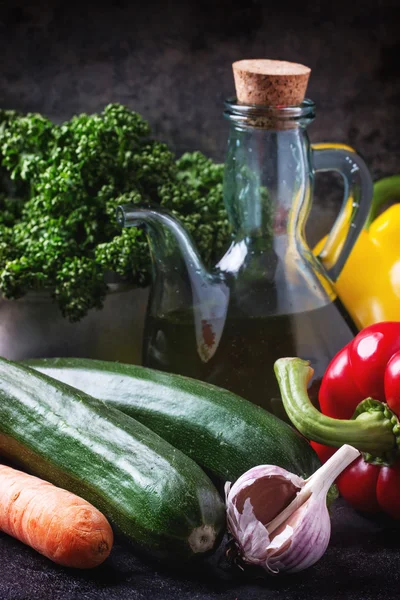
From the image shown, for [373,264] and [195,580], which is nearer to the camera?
[195,580]

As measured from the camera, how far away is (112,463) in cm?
99

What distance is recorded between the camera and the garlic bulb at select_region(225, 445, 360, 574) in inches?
36.2

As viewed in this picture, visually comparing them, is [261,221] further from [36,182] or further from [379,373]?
[36,182]

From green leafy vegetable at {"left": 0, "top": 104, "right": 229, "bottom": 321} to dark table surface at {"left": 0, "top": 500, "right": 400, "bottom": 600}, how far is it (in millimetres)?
473

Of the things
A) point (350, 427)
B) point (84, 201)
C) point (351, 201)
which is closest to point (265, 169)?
point (351, 201)

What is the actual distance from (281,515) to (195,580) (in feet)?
0.39

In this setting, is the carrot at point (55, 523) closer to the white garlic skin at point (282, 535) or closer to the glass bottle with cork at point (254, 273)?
the white garlic skin at point (282, 535)

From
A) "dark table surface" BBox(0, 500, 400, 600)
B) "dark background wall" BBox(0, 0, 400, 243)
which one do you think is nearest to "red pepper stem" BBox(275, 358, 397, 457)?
"dark table surface" BBox(0, 500, 400, 600)

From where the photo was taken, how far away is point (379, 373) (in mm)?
1075

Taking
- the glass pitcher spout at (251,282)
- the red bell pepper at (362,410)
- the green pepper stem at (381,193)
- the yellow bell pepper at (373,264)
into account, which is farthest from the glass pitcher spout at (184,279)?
the green pepper stem at (381,193)

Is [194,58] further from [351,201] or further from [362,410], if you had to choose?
[362,410]

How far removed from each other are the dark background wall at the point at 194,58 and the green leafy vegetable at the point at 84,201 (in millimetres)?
456

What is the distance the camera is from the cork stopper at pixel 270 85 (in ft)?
4.08

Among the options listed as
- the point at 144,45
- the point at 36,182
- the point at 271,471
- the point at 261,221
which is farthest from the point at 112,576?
the point at 144,45
